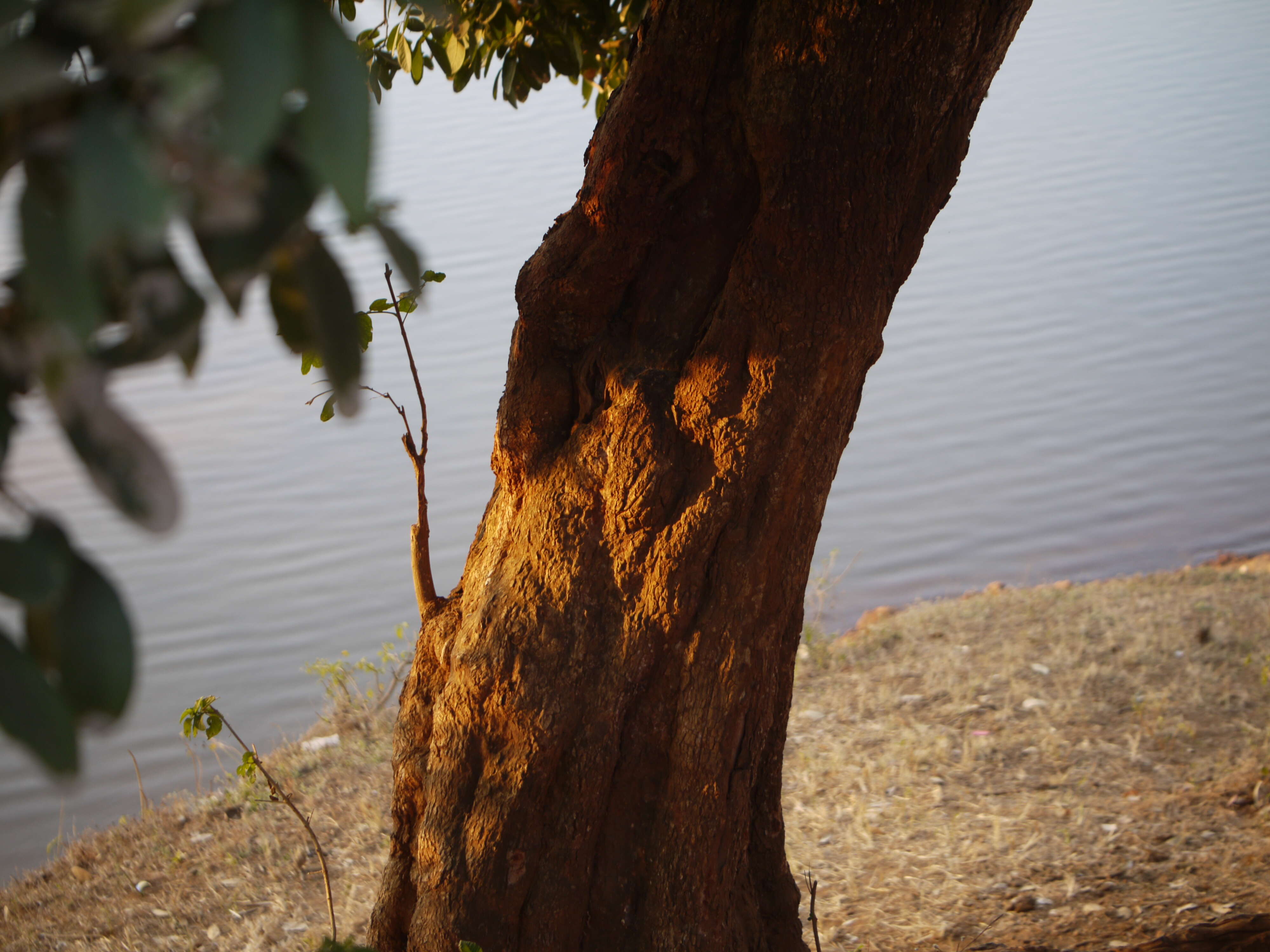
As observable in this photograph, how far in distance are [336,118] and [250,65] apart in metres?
0.04

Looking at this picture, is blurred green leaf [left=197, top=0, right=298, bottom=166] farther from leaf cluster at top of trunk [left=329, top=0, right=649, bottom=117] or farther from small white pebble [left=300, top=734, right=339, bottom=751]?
small white pebble [left=300, top=734, right=339, bottom=751]

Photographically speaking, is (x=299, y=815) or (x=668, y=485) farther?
(x=299, y=815)

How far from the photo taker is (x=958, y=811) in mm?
2975

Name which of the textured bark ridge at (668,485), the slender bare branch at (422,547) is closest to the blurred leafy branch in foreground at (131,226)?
the textured bark ridge at (668,485)

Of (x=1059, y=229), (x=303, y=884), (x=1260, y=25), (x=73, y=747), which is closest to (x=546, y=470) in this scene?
(x=73, y=747)

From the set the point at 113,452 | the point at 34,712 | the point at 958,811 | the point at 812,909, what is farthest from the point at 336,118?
the point at 958,811

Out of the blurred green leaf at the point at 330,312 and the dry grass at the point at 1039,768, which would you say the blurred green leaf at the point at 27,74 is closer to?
the blurred green leaf at the point at 330,312

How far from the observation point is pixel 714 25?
1.61 m

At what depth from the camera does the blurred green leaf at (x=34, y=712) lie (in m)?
0.46

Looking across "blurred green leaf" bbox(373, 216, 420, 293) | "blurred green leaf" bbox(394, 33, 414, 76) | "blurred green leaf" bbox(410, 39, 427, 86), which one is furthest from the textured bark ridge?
"blurred green leaf" bbox(373, 216, 420, 293)

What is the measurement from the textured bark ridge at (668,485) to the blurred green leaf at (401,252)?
1.16 meters

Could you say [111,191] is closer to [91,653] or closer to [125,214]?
[125,214]

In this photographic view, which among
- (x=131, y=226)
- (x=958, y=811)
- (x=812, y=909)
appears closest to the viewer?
(x=131, y=226)

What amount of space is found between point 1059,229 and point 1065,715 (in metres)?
6.08
